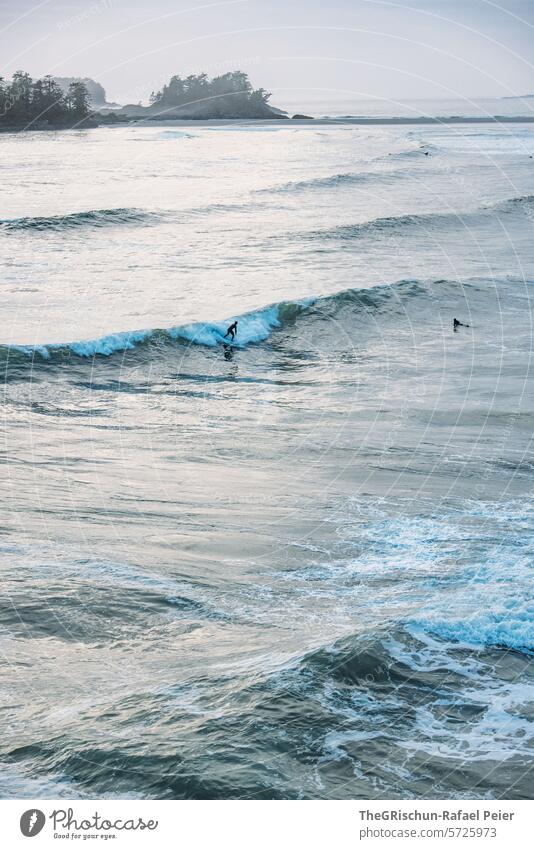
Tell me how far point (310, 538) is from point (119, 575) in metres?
2.86

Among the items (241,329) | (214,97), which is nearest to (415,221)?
(241,329)

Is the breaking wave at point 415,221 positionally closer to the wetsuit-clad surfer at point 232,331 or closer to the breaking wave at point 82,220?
the breaking wave at point 82,220

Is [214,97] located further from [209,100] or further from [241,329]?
[241,329]

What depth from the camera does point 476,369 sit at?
22578 millimetres

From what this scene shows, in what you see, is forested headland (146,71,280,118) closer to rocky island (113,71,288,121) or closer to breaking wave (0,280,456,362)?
rocky island (113,71,288,121)

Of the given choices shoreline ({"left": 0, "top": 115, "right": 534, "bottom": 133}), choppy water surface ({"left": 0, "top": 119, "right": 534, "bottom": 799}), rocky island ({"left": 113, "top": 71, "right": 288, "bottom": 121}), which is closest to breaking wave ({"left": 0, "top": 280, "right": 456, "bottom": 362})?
choppy water surface ({"left": 0, "top": 119, "right": 534, "bottom": 799})

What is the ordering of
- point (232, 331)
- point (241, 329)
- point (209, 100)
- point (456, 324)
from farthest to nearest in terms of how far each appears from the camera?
point (209, 100) → point (456, 324) → point (241, 329) → point (232, 331)

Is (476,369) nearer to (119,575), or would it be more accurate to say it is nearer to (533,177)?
(119,575)

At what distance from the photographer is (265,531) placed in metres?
13.1

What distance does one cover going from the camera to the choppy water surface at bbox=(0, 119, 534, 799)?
27.3 feet

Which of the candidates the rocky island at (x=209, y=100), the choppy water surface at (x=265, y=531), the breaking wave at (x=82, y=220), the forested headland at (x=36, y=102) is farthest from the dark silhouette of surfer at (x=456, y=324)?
the rocky island at (x=209, y=100)

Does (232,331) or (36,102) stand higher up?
(36,102)

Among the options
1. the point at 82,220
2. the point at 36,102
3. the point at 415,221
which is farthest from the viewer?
the point at 36,102
